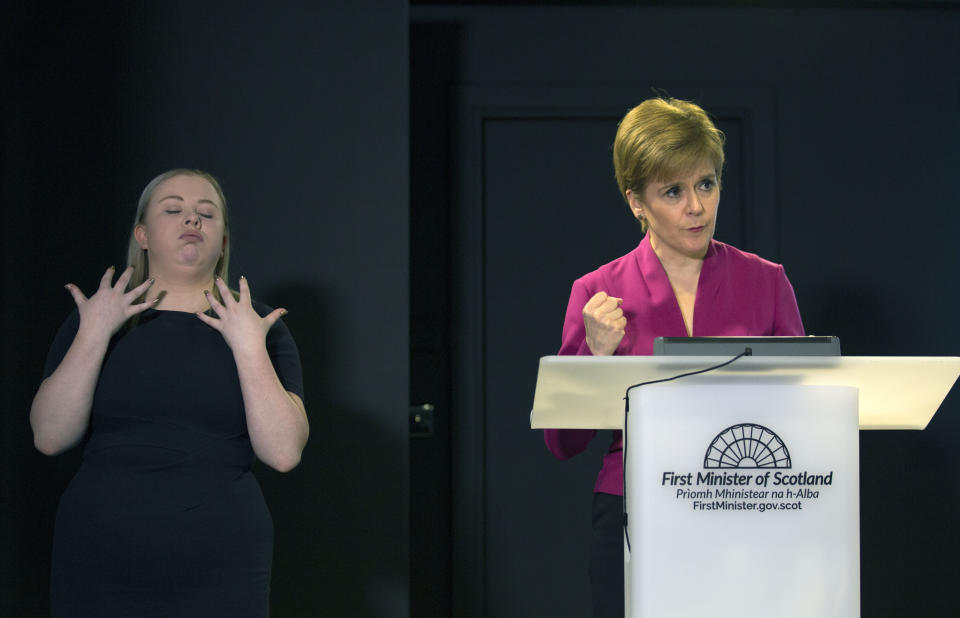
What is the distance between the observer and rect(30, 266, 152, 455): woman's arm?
76.3 inches

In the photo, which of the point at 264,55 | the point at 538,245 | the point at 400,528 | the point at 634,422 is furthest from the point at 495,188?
the point at 634,422

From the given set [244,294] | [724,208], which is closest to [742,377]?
[244,294]

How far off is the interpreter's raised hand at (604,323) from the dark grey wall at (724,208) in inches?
78.9

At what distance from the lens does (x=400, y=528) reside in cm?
292

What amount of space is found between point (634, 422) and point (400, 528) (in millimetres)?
1595

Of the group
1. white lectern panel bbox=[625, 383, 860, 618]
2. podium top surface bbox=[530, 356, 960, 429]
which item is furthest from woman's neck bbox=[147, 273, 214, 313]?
white lectern panel bbox=[625, 383, 860, 618]

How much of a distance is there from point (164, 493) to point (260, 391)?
0.27 metres

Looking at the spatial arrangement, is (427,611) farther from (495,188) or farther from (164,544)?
(164,544)

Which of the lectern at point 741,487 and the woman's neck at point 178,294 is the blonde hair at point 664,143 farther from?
the woman's neck at point 178,294

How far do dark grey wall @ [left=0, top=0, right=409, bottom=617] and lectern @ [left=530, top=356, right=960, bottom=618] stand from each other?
1.56 metres

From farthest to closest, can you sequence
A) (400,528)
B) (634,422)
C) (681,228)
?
(400,528) → (681,228) → (634,422)

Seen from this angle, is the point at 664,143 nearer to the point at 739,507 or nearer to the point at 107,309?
the point at 739,507

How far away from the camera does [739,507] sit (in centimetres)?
145

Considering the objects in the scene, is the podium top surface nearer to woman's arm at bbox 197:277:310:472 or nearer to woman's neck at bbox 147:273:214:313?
woman's arm at bbox 197:277:310:472
